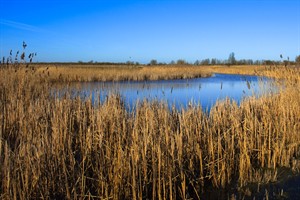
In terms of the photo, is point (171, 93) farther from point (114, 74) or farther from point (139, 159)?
point (114, 74)

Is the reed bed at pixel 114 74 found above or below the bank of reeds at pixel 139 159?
above

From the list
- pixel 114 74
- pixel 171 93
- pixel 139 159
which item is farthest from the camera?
pixel 114 74

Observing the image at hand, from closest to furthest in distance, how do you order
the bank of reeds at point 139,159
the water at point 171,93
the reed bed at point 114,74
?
the bank of reeds at point 139,159, the water at point 171,93, the reed bed at point 114,74

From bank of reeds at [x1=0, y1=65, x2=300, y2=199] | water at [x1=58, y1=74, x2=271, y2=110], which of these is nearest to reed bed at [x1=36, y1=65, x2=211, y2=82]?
water at [x1=58, y1=74, x2=271, y2=110]

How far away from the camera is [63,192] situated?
2.91 m

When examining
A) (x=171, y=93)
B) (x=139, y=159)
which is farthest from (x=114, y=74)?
(x=139, y=159)

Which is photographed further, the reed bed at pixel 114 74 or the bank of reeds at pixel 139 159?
the reed bed at pixel 114 74

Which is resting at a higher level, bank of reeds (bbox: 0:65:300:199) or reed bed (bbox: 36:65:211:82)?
reed bed (bbox: 36:65:211:82)

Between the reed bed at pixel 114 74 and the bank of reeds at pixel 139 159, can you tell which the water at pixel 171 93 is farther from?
the reed bed at pixel 114 74

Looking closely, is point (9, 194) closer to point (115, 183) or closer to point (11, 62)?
point (115, 183)

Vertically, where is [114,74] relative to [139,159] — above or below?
above

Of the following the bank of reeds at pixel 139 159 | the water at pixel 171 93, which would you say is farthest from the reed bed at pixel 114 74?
the bank of reeds at pixel 139 159

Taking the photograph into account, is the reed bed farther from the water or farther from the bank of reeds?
the bank of reeds

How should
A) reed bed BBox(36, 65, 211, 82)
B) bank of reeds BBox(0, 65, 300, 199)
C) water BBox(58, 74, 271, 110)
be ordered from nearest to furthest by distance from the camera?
1. bank of reeds BBox(0, 65, 300, 199)
2. water BBox(58, 74, 271, 110)
3. reed bed BBox(36, 65, 211, 82)
